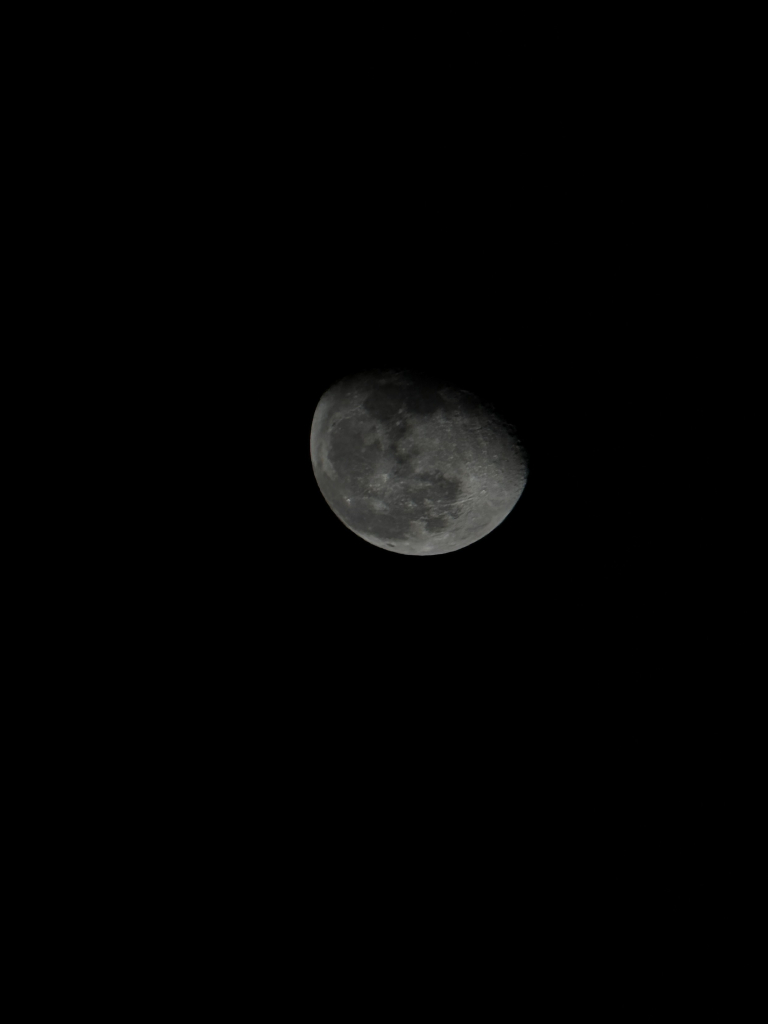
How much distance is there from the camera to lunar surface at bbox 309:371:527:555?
2.80 m

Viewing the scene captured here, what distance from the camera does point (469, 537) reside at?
3174 millimetres

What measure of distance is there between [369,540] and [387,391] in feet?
2.69

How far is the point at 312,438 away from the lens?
321 cm

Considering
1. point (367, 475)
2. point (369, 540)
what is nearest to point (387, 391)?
point (367, 475)

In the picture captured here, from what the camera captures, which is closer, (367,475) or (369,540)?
(367,475)

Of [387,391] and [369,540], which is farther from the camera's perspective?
[369,540]

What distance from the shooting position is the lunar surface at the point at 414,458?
2801 mm

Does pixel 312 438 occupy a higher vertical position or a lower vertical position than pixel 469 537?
higher

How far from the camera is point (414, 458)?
279 centimetres

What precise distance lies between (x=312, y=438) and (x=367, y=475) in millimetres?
505

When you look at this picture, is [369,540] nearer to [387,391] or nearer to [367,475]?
[367,475]

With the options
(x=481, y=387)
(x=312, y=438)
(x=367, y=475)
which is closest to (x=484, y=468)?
(x=481, y=387)

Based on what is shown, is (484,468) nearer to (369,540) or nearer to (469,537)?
(469,537)

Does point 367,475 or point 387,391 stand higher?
point 387,391
